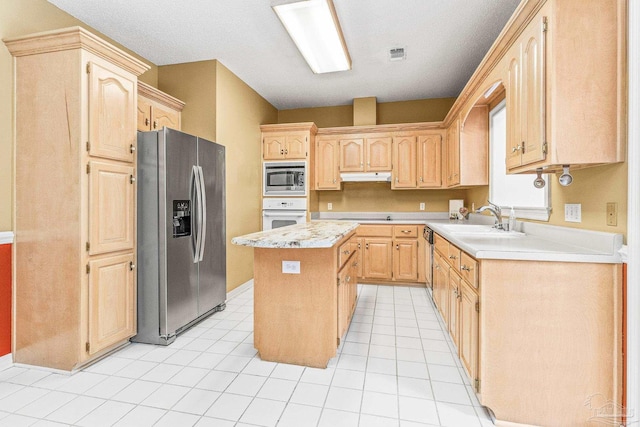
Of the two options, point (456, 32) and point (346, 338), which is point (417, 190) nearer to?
point (456, 32)

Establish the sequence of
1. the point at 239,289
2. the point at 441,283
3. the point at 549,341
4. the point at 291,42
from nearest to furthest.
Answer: the point at 549,341 < the point at 441,283 < the point at 291,42 < the point at 239,289

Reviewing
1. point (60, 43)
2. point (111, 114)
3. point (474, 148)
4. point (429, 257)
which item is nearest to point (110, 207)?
point (111, 114)

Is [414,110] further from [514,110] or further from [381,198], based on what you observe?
[514,110]

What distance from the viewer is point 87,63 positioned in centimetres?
208

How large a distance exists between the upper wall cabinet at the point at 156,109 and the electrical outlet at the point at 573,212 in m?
3.47

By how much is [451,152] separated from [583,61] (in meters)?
2.57

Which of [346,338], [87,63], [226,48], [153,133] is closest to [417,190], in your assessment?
[346,338]

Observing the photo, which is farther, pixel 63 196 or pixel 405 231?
pixel 405 231

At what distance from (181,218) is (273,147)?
2293mm

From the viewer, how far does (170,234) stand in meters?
2.52

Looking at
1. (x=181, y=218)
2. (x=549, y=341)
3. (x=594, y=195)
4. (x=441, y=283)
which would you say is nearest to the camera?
(x=549, y=341)

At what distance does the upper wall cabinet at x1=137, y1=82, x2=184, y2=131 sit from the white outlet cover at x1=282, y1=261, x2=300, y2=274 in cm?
209

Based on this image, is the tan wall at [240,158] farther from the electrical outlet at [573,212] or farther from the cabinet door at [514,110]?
the electrical outlet at [573,212]

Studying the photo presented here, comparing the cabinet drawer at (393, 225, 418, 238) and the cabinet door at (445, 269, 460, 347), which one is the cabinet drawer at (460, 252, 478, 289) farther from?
the cabinet drawer at (393, 225, 418, 238)
